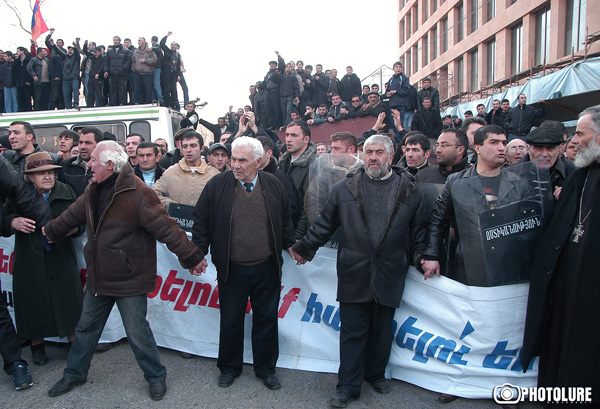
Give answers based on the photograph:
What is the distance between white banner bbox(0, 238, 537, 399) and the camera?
3189 mm

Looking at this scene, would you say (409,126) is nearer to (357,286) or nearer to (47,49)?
(357,286)

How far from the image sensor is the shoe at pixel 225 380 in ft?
11.4

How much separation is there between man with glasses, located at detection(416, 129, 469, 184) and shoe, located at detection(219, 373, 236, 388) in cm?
250

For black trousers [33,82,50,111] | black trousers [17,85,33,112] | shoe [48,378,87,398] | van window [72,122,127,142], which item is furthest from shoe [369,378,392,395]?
black trousers [17,85,33,112]

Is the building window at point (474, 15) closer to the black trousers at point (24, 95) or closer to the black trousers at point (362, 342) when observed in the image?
the black trousers at point (24, 95)

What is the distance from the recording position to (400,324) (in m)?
3.53

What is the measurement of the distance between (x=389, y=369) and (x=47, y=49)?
40.2ft

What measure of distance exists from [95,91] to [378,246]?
10141 mm

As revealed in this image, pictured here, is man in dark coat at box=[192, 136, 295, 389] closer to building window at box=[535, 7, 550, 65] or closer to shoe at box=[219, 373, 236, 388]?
shoe at box=[219, 373, 236, 388]

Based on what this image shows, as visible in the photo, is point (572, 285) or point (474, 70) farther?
point (474, 70)

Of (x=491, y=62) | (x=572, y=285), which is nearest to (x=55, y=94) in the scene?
(x=572, y=285)

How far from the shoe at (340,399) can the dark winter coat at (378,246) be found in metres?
0.68

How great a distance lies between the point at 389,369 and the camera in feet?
11.8

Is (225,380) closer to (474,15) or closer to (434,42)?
(474,15)
